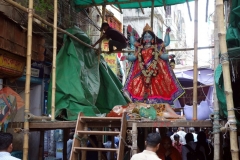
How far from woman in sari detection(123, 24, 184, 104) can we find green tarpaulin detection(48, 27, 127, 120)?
119cm

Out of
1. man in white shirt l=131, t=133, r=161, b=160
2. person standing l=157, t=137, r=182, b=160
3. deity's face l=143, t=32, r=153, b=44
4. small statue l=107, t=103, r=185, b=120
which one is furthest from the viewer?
deity's face l=143, t=32, r=153, b=44

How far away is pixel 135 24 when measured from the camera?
19594 mm

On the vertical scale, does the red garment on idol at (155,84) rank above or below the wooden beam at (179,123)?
above

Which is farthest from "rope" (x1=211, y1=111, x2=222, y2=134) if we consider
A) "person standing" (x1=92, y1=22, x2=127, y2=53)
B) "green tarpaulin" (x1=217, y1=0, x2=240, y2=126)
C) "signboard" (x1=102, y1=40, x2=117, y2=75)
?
"signboard" (x1=102, y1=40, x2=117, y2=75)

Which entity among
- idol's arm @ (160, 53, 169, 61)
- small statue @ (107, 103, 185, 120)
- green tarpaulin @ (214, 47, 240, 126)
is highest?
idol's arm @ (160, 53, 169, 61)

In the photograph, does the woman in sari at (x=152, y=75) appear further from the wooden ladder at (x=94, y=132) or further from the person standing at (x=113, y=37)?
the wooden ladder at (x=94, y=132)

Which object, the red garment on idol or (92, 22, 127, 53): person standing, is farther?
(92, 22, 127, 53): person standing

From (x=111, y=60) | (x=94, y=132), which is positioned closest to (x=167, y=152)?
(x=94, y=132)

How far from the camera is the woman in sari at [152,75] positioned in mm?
7574

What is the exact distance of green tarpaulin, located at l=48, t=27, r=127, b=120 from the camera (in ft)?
25.1

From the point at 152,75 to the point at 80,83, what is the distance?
1.84 m

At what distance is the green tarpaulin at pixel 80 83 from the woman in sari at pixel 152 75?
119 centimetres

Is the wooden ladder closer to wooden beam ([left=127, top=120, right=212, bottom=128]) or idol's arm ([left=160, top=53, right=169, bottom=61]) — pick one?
wooden beam ([left=127, top=120, right=212, bottom=128])

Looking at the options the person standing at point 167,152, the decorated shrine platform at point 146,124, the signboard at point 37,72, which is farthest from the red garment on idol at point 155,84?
the signboard at point 37,72
